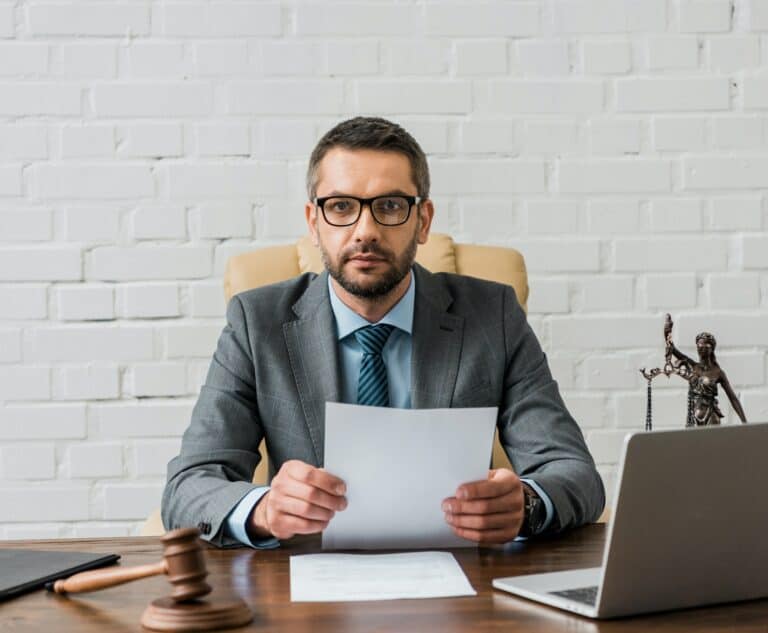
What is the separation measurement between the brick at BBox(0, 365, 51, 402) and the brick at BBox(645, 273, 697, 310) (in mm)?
1470

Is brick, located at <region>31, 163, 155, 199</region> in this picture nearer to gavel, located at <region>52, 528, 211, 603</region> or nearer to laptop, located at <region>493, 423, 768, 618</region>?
gavel, located at <region>52, 528, 211, 603</region>

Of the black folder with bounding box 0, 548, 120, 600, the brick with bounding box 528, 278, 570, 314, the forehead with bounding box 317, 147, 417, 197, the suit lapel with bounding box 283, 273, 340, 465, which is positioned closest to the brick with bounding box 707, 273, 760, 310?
the brick with bounding box 528, 278, 570, 314

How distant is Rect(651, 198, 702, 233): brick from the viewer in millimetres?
2650

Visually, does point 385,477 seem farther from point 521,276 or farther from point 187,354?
point 187,354

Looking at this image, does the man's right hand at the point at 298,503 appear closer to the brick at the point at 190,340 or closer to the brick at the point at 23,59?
the brick at the point at 190,340

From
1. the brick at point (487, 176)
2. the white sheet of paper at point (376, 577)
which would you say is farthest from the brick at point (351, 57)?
the white sheet of paper at point (376, 577)

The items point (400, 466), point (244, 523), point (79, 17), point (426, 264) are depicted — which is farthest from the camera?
point (79, 17)

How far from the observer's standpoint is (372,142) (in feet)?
6.35

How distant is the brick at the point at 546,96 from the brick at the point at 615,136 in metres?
0.04

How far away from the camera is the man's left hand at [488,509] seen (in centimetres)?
139

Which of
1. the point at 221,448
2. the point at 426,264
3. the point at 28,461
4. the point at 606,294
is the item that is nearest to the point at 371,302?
the point at 426,264

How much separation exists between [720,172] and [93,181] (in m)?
1.53

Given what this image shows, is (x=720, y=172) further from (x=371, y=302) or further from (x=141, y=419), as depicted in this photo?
(x=141, y=419)

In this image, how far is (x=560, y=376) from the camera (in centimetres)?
263
